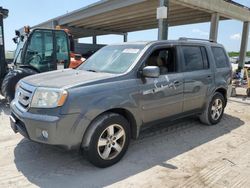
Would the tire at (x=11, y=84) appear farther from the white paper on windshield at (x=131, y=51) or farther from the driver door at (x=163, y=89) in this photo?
the driver door at (x=163, y=89)

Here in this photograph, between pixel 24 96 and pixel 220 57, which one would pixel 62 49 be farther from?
pixel 220 57

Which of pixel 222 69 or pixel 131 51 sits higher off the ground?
pixel 131 51

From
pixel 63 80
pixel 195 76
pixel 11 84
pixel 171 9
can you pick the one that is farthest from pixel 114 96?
pixel 171 9

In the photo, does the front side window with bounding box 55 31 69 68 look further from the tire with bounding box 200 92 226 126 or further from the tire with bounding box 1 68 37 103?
the tire with bounding box 200 92 226 126

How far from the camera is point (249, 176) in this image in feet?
11.1

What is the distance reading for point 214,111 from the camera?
222 inches

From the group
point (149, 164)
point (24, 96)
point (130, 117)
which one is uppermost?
point (24, 96)

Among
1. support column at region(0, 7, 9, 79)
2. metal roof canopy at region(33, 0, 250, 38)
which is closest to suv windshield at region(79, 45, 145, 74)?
support column at region(0, 7, 9, 79)

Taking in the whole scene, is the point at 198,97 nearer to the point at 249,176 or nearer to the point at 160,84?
the point at 160,84

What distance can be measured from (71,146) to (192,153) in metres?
2.08

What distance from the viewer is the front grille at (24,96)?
3.35 m

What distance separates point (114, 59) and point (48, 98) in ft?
4.99

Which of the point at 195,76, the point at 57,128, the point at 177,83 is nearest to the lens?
the point at 57,128

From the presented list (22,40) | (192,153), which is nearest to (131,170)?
(192,153)
